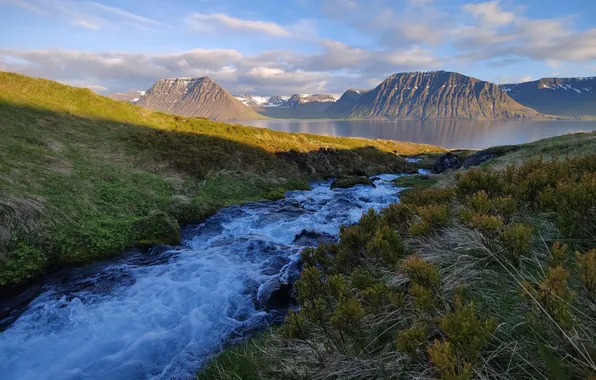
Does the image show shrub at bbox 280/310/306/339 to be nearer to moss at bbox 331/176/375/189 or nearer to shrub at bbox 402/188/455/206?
shrub at bbox 402/188/455/206

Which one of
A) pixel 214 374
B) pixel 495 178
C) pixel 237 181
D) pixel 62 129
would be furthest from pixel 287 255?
pixel 62 129

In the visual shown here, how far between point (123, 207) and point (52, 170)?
457 centimetres

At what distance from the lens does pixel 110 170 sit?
18.1 metres

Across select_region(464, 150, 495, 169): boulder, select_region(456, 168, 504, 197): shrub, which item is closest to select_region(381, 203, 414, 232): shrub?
select_region(456, 168, 504, 197): shrub

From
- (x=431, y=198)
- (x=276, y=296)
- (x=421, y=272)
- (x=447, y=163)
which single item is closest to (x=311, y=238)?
(x=276, y=296)

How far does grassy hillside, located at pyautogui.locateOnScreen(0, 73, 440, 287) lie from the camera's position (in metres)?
10.5

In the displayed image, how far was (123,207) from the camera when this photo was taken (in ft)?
46.0

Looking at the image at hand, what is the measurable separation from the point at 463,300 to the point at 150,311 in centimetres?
791

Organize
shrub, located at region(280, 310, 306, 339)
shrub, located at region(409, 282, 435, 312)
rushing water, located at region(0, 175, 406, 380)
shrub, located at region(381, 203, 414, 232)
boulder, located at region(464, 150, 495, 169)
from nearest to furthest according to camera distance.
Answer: shrub, located at region(409, 282, 435, 312)
shrub, located at region(280, 310, 306, 339)
shrub, located at region(381, 203, 414, 232)
rushing water, located at region(0, 175, 406, 380)
boulder, located at region(464, 150, 495, 169)

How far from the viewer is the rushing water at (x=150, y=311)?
21.1 feet

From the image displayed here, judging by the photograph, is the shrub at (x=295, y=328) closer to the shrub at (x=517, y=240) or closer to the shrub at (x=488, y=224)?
the shrub at (x=488, y=224)

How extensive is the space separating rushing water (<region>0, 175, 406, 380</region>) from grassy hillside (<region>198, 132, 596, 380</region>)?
1.98 meters

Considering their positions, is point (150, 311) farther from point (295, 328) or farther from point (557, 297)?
point (557, 297)

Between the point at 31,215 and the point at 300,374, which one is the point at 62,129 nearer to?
the point at 31,215
